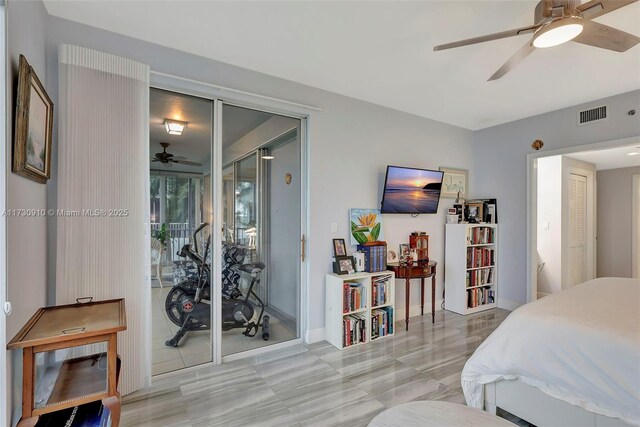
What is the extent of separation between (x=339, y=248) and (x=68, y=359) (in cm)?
233

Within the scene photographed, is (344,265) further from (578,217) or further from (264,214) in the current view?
(578,217)

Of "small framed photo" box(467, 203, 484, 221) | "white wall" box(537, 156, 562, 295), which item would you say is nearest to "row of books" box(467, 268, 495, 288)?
"small framed photo" box(467, 203, 484, 221)

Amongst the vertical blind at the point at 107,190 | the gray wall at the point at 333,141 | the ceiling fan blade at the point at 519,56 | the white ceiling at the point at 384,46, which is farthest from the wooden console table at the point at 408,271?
the vertical blind at the point at 107,190

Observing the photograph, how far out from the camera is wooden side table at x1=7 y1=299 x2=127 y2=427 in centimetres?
139

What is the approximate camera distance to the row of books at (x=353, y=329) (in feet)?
10.1

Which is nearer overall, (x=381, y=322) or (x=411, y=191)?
(x=381, y=322)

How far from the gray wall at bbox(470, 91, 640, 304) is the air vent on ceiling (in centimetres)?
5

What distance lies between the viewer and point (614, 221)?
590cm

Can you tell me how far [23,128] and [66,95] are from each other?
736mm

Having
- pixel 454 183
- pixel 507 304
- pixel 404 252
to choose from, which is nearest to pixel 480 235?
pixel 454 183

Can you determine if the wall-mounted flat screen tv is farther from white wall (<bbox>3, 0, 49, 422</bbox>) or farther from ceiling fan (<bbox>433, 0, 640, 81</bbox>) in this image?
white wall (<bbox>3, 0, 49, 422</bbox>)

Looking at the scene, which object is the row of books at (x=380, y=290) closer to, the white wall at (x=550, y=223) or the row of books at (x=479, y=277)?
the row of books at (x=479, y=277)

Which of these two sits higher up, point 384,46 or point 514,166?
point 384,46

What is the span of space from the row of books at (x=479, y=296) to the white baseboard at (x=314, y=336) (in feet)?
7.12
